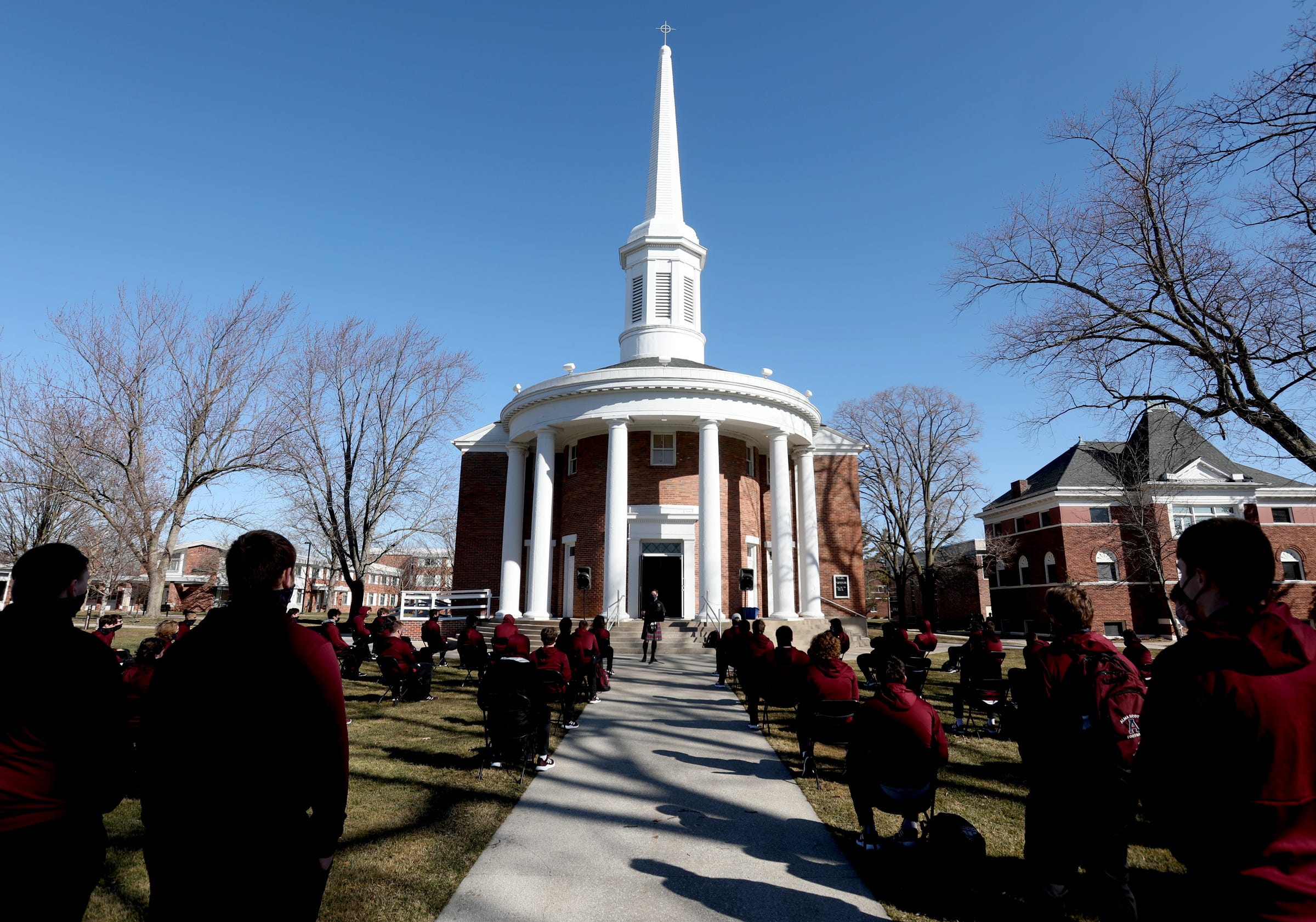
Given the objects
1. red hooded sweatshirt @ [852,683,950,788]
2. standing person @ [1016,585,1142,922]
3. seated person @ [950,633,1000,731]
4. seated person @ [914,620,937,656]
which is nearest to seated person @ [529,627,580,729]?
red hooded sweatshirt @ [852,683,950,788]

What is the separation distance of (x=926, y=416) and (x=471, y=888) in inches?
1532

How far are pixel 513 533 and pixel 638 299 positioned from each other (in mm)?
12002

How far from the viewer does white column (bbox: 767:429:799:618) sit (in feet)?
79.7

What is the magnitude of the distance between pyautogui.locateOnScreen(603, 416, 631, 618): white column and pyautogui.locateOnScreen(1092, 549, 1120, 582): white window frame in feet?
96.9

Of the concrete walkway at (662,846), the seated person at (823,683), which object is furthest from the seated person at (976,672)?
the seated person at (823,683)

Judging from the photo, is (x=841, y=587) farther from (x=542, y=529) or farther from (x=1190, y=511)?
(x=1190, y=511)

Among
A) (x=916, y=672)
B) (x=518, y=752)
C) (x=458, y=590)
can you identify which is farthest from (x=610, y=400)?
(x=518, y=752)

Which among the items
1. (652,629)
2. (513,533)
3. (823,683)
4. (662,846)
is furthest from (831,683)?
(513,533)

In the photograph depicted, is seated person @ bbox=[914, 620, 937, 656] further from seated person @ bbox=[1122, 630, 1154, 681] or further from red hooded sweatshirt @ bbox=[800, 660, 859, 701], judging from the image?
red hooded sweatshirt @ bbox=[800, 660, 859, 701]

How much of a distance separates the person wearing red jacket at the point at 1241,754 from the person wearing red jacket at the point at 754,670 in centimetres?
836

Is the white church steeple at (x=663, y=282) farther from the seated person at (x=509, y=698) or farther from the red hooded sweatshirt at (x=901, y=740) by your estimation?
the red hooded sweatshirt at (x=901, y=740)

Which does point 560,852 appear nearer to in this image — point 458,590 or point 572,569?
point 572,569

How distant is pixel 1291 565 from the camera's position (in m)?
39.0

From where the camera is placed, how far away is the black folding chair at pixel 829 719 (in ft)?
23.4
